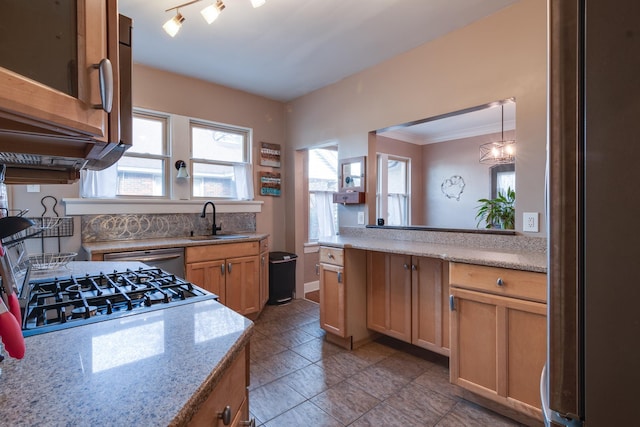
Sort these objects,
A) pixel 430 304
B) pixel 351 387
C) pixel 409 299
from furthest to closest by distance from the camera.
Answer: pixel 409 299 < pixel 430 304 < pixel 351 387

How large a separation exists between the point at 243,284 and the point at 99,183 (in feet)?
5.36

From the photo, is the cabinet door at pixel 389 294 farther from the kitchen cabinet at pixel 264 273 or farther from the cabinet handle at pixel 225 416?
the cabinet handle at pixel 225 416

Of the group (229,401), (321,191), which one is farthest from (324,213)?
(229,401)

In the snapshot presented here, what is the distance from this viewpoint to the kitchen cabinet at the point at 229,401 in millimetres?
623

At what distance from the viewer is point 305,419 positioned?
180 cm

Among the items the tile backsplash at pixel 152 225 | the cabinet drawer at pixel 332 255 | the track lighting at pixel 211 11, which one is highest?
the track lighting at pixel 211 11

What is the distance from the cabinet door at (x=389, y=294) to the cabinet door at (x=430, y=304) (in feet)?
0.18

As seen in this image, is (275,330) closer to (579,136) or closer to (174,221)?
(174,221)

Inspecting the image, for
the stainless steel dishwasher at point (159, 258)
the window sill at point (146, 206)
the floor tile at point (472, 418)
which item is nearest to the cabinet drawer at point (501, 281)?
the floor tile at point (472, 418)

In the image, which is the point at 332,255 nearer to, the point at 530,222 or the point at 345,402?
the point at 345,402

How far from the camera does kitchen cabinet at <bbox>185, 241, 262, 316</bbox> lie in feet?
9.53

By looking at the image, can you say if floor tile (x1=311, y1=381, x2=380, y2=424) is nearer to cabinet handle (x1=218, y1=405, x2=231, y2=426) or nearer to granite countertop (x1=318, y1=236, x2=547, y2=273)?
granite countertop (x1=318, y1=236, x2=547, y2=273)

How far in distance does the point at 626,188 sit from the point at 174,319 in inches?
42.3

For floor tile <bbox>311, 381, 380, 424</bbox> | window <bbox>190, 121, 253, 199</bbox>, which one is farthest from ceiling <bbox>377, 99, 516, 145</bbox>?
floor tile <bbox>311, 381, 380, 424</bbox>
